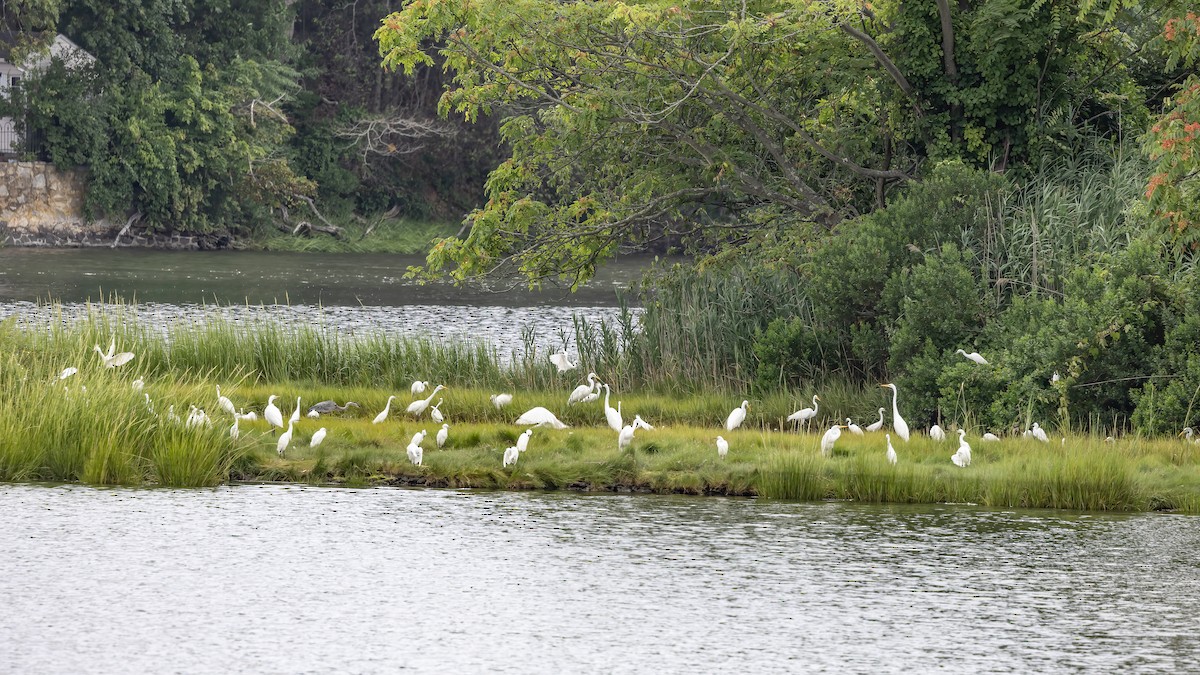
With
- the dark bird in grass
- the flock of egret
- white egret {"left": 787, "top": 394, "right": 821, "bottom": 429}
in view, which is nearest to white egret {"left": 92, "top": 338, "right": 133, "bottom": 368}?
the flock of egret

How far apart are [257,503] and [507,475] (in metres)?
2.37

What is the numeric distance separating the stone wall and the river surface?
2127mm

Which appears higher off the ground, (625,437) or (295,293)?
(295,293)

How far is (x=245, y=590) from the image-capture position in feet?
36.7

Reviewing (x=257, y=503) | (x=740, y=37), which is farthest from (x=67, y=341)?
(x=740, y=37)

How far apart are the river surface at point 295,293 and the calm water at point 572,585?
52.4 feet

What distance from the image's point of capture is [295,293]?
4609 centimetres

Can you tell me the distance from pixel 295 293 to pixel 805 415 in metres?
30.4

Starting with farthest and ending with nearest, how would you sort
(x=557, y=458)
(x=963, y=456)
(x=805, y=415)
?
(x=805, y=415), (x=557, y=458), (x=963, y=456)

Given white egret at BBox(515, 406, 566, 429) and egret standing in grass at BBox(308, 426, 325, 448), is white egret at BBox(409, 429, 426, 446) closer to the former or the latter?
egret standing in grass at BBox(308, 426, 325, 448)

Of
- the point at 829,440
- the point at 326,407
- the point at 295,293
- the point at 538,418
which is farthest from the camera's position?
the point at 295,293

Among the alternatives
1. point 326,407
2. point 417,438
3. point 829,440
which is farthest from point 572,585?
point 326,407

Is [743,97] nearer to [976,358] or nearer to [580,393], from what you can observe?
[580,393]

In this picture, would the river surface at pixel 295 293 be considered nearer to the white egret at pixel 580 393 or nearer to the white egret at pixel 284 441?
the white egret at pixel 580 393
